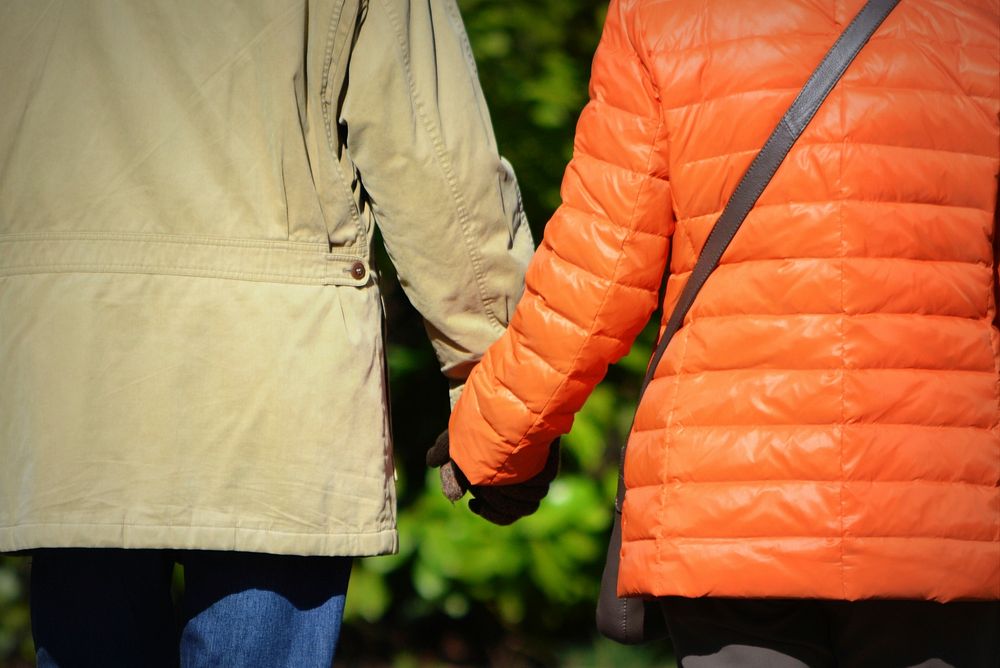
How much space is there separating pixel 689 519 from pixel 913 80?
72cm

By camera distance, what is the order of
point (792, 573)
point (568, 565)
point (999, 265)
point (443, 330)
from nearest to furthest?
point (792, 573) → point (999, 265) → point (443, 330) → point (568, 565)

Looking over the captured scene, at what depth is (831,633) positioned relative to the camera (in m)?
2.10

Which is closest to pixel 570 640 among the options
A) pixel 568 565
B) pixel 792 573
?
pixel 568 565

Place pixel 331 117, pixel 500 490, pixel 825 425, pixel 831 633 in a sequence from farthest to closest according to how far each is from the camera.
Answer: pixel 500 490
pixel 331 117
pixel 831 633
pixel 825 425

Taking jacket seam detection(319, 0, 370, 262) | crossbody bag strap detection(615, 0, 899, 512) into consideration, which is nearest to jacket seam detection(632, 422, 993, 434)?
crossbody bag strap detection(615, 0, 899, 512)

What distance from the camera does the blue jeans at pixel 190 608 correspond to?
217cm

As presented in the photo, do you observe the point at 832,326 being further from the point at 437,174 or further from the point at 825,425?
the point at 437,174

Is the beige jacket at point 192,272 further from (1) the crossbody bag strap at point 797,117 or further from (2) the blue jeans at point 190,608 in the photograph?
(1) the crossbody bag strap at point 797,117

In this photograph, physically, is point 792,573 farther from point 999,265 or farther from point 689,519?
point 999,265

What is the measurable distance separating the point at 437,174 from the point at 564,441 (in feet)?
5.93

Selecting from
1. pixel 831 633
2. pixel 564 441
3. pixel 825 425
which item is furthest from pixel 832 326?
pixel 564 441

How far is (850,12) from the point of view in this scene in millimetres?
2051

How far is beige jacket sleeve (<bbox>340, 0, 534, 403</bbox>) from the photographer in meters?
2.25

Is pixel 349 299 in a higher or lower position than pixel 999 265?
lower
